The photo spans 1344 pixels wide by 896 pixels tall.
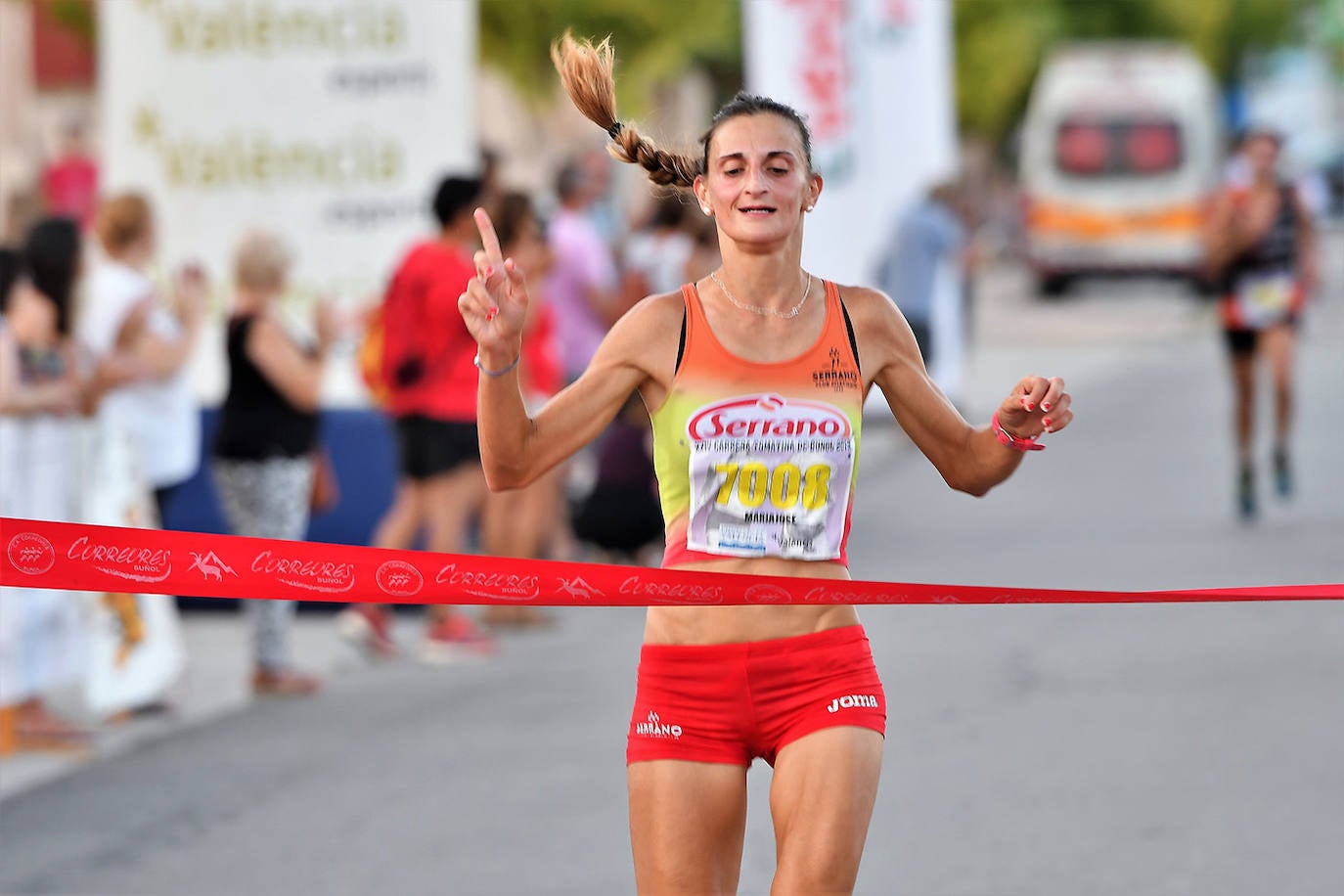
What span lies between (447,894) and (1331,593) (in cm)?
265

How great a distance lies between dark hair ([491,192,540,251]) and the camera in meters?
9.66

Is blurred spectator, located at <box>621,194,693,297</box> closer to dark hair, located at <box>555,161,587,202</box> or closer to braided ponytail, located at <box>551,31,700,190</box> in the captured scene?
dark hair, located at <box>555,161,587,202</box>

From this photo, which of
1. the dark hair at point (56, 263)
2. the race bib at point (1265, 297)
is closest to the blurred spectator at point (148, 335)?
the dark hair at point (56, 263)

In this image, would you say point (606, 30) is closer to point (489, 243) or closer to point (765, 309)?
point (765, 309)

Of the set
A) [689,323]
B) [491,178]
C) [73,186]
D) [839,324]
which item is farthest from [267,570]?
[73,186]

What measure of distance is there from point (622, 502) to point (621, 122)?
7.19m

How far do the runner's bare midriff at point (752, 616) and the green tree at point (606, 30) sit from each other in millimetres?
23279

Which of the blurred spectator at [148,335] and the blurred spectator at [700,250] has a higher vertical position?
the blurred spectator at [700,250]

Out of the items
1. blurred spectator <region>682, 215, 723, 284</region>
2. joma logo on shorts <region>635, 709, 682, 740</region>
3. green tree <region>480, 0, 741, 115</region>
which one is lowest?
joma logo on shorts <region>635, 709, 682, 740</region>

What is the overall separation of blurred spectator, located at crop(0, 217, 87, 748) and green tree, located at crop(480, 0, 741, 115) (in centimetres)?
1916

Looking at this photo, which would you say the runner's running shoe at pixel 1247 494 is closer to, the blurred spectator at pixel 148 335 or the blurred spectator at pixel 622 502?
the blurred spectator at pixel 622 502

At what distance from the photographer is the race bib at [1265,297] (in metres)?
12.4

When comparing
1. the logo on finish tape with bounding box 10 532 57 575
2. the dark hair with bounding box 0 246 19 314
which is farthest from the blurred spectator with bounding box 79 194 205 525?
the logo on finish tape with bounding box 10 532 57 575

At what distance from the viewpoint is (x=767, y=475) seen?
375cm
